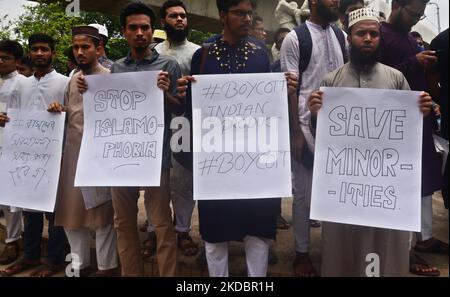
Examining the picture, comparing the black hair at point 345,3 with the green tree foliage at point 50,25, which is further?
the green tree foliage at point 50,25

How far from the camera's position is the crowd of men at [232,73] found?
2.27m

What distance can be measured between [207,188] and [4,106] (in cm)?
233

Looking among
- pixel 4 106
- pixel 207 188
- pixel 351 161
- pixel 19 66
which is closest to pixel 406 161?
pixel 351 161

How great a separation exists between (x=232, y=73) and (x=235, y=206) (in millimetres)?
817

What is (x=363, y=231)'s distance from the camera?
2289 millimetres

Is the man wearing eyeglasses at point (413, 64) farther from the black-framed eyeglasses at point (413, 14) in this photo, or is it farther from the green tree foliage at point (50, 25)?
the green tree foliage at point (50, 25)

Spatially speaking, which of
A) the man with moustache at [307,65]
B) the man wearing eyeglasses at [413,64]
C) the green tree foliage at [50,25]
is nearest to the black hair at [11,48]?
the man with moustache at [307,65]

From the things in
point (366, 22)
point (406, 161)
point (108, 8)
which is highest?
point (108, 8)

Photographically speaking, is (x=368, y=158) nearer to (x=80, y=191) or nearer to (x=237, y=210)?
(x=237, y=210)

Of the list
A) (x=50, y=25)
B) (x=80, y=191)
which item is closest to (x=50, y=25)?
(x=50, y=25)

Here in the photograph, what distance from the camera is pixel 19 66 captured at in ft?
14.3

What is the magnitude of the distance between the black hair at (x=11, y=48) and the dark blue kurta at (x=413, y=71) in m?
3.37

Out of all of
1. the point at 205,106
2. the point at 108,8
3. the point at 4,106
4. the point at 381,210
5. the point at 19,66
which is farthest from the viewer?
the point at 108,8
